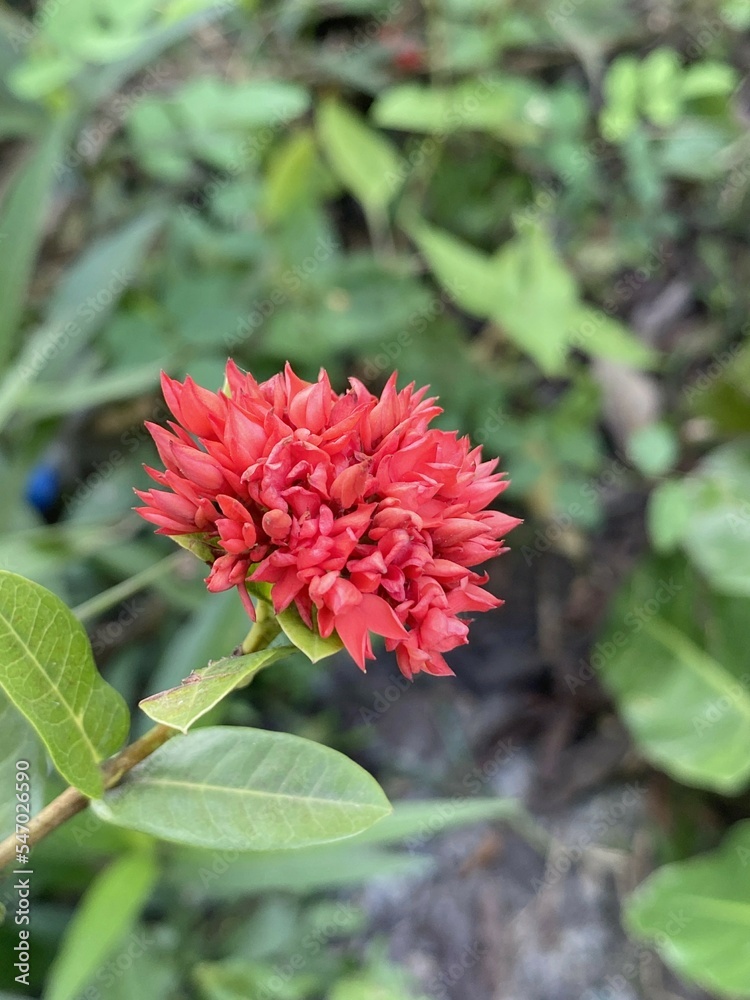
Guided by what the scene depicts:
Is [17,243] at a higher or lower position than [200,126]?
lower

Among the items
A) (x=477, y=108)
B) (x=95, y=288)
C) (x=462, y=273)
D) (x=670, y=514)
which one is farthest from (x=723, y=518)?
(x=95, y=288)

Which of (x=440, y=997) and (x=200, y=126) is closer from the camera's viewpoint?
(x=200, y=126)

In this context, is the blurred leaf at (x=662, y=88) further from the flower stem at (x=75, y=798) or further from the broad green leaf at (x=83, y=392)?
the flower stem at (x=75, y=798)

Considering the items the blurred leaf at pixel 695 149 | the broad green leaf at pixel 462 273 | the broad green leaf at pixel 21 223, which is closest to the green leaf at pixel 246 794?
the broad green leaf at pixel 21 223

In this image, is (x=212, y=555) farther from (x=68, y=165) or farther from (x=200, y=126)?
(x=68, y=165)

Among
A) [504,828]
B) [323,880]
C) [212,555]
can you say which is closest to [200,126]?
[212,555]

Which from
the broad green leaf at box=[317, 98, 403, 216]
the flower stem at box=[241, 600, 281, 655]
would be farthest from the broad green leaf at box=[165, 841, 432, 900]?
the broad green leaf at box=[317, 98, 403, 216]
